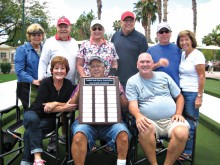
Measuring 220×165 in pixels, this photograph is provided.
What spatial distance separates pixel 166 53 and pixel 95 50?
97 cm

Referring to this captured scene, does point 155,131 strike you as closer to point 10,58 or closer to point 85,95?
point 85,95

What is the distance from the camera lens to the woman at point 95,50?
4180mm

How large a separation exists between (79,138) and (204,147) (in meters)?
2.50

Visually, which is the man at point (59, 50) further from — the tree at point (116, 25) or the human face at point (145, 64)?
the tree at point (116, 25)

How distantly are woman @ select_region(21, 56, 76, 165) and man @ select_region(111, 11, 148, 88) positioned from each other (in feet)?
3.41

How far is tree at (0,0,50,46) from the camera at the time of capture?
98.3 feet

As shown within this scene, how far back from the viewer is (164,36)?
4.12m

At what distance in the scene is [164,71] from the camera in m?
4.09

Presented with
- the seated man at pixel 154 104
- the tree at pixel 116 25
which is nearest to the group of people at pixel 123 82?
the seated man at pixel 154 104

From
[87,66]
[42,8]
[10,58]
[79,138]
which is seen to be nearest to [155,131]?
[79,138]

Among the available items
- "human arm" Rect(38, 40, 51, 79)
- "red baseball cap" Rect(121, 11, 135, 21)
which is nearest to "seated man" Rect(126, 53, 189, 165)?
"red baseball cap" Rect(121, 11, 135, 21)

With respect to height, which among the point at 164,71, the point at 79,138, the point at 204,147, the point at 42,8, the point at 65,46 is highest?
the point at 42,8

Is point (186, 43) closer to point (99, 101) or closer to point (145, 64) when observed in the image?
point (145, 64)

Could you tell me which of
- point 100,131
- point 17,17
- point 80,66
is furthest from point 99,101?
point 17,17
